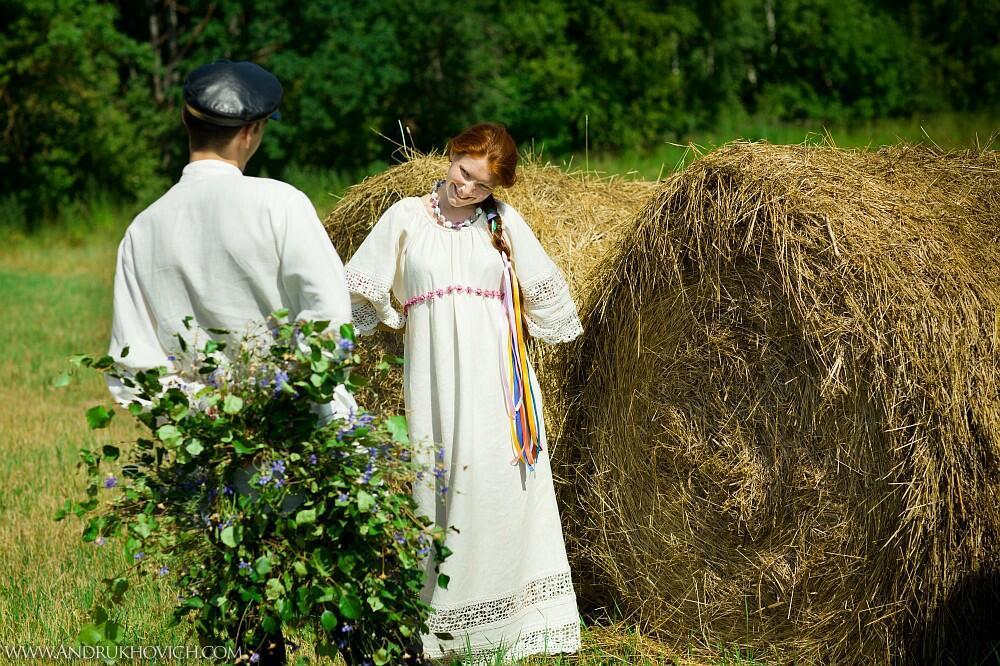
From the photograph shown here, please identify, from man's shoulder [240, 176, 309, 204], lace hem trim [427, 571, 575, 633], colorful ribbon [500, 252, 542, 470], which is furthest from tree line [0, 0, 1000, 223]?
man's shoulder [240, 176, 309, 204]

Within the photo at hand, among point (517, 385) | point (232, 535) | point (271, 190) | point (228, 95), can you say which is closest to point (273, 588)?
point (232, 535)

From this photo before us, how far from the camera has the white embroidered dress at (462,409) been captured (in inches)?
165

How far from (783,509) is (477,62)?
65.1 feet

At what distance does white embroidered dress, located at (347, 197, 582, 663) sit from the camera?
13.8 feet

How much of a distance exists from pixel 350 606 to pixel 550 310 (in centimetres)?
173

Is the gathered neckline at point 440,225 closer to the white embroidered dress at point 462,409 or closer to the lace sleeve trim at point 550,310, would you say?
the white embroidered dress at point 462,409

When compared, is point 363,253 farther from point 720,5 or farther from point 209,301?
point 720,5

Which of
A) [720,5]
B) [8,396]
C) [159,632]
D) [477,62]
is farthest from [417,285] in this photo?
[720,5]

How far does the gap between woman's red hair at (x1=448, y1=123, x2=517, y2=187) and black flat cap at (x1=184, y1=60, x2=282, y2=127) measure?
976mm

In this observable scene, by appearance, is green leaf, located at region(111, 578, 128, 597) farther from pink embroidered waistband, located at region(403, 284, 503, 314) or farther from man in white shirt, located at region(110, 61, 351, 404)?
pink embroidered waistband, located at region(403, 284, 503, 314)

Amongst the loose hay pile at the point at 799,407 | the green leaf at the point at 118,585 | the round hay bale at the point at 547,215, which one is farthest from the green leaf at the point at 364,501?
the round hay bale at the point at 547,215

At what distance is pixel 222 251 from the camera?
3.22m

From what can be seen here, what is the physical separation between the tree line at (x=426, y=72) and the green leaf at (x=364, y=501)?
1779 centimetres

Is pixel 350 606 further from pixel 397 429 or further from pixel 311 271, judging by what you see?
Answer: pixel 311 271
